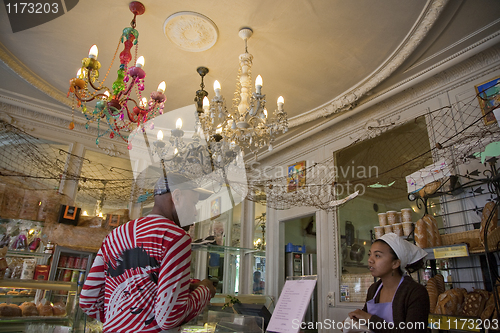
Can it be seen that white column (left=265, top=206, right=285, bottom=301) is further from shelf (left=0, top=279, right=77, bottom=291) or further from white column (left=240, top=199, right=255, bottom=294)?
shelf (left=0, top=279, right=77, bottom=291)

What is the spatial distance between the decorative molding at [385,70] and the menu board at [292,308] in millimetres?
2794

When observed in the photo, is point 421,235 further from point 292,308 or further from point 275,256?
point 275,256

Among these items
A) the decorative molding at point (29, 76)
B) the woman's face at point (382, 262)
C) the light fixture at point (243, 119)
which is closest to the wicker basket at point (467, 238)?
the woman's face at point (382, 262)

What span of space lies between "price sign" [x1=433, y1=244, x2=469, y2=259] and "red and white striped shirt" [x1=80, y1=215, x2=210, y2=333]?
7.25 feet

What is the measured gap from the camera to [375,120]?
4523 millimetres

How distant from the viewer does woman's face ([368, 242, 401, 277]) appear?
187 cm

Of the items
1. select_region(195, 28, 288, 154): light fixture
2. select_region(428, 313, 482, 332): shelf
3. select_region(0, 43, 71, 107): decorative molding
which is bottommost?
select_region(428, 313, 482, 332): shelf

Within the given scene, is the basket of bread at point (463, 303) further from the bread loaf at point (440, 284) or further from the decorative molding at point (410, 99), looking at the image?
the decorative molding at point (410, 99)

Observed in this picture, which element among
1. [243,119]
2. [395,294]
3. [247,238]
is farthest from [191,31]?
[247,238]

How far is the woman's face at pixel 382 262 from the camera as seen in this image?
6.13 feet

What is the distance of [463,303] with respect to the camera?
8.84 feet

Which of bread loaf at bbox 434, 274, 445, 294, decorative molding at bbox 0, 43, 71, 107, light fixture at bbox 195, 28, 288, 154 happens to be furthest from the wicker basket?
decorative molding at bbox 0, 43, 71, 107

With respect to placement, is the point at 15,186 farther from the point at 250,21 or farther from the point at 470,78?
the point at 470,78

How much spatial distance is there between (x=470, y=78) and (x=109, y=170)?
5618 mm
